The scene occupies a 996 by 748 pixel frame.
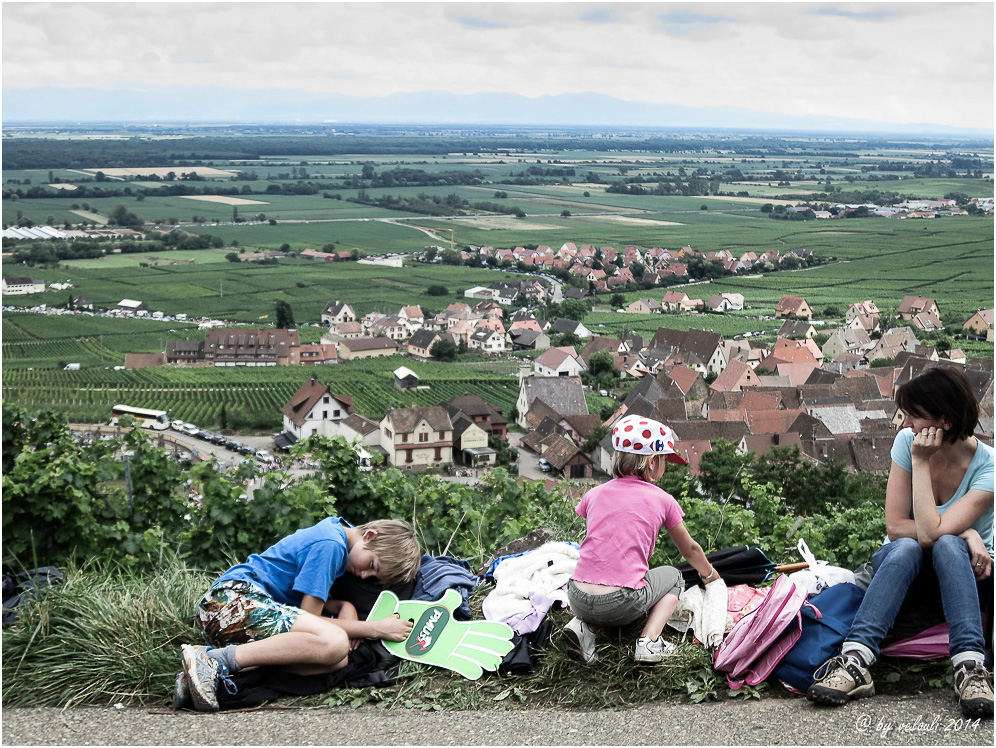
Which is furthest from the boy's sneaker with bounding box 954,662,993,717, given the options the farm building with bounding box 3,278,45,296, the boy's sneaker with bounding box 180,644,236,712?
the farm building with bounding box 3,278,45,296

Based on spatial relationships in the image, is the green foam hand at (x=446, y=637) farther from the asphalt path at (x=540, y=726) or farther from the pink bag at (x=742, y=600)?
the pink bag at (x=742, y=600)

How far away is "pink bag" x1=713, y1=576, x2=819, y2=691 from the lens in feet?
9.11

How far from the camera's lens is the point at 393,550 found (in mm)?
3127

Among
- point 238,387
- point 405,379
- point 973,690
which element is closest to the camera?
point 973,690

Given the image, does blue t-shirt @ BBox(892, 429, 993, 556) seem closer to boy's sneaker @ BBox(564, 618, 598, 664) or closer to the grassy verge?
the grassy verge

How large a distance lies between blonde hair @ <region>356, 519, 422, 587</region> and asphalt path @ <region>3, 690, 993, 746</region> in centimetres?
47

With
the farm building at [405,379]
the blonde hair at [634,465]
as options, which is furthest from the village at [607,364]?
the blonde hair at [634,465]

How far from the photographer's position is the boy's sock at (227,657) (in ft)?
9.44

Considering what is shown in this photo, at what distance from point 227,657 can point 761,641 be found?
5.12 ft

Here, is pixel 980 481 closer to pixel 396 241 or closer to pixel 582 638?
pixel 582 638

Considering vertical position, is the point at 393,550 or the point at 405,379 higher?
the point at 393,550

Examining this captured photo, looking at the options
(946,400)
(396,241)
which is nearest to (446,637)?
(946,400)

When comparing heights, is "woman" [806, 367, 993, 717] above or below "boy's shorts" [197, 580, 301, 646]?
above

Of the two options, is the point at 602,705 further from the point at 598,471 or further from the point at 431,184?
the point at 431,184
